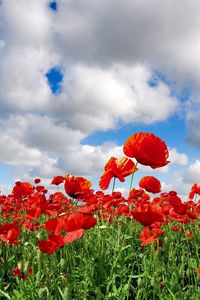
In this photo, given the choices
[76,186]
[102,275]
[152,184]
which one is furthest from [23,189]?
[102,275]

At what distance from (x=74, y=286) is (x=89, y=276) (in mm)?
318

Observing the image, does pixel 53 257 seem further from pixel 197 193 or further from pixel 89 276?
pixel 197 193

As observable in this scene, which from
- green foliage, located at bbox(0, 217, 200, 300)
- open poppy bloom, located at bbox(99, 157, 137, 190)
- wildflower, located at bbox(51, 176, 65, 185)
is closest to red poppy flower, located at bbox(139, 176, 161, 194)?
green foliage, located at bbox(0, 217, 200, 300)

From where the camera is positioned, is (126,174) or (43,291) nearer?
(43,291)

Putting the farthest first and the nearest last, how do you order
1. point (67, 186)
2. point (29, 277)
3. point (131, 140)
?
point (67, 186)
point (29, 277)
point (131, 140)

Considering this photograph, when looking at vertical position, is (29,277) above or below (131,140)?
below

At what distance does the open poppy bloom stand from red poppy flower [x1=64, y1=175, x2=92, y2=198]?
504mm

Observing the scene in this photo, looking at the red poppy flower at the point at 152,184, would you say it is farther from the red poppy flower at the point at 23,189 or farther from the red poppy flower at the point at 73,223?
the red poppy flower at the point at 23,189

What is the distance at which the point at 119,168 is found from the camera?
3.76 metres

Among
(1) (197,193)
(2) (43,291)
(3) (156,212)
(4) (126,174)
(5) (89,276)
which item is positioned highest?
(1) (197,193)

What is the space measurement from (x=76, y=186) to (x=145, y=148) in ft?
3.98

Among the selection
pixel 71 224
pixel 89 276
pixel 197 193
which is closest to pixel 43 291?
pixel 71 224

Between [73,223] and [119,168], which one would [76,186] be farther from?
[73,223]

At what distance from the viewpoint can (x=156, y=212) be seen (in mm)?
3332
